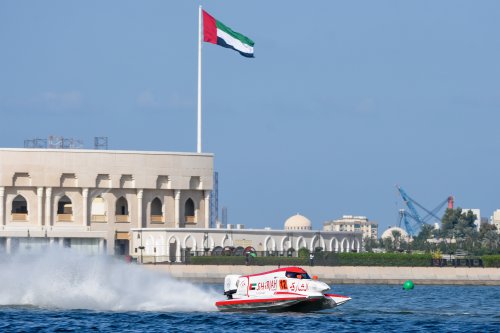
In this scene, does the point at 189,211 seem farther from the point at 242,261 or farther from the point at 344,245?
the point at 344,245

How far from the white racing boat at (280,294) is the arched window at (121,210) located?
67.1m

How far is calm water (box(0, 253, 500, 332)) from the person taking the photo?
208 ft

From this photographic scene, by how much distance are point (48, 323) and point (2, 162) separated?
6972cm

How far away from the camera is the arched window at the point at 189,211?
140 metres

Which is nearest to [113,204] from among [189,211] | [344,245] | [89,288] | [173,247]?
[173,247]

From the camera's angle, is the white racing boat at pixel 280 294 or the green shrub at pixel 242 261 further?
the green shrub at pixel 242 261

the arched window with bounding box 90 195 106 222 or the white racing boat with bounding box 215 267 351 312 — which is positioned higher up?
the arched window with bounding box 90 195 106 222

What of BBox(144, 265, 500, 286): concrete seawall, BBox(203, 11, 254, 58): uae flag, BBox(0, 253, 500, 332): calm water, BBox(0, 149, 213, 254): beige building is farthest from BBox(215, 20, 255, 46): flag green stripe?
A: BBox(0, 253, 500, 332): calm water

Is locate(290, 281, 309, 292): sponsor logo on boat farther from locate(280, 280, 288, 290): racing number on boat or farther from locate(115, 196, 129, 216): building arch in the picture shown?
locate(115, 196, 129, 216): building arch

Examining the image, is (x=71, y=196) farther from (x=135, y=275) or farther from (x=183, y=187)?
(x=135, y=275)

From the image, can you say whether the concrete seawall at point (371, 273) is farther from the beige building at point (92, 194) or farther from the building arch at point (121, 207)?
the building arch at point (121, 207)

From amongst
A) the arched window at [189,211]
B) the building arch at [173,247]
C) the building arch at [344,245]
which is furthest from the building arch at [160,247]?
the building arch at [344,245]

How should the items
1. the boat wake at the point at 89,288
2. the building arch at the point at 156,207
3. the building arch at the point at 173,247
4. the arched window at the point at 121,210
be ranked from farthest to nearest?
the building arch at the point at 156,207, the arched window at the point at 121,210, the building arch at the point at 173,247, the boat wake at the point at 89,288

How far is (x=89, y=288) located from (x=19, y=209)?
6273cm
